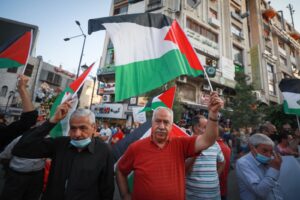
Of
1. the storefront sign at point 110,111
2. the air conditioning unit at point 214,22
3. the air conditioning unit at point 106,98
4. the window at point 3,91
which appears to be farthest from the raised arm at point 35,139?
the window at point 3,91

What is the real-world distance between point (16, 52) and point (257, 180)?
13.8 ft

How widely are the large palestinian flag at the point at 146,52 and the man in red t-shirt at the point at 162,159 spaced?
3.08 ft

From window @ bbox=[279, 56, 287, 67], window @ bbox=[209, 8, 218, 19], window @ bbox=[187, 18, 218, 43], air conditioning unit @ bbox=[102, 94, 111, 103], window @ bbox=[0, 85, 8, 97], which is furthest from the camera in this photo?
window @ bbox=[279, 56, 287, 67]

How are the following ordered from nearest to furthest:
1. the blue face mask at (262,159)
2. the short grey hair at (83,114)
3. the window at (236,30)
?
1. the short grey hair at (83,114)
2. the blue face mask at (262,159)
3. the window at (236,30)

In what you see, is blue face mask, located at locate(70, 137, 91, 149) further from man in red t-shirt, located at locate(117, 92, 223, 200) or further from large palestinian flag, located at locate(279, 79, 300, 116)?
large palestinian flag, located at locate(279, 79, 300, 116)

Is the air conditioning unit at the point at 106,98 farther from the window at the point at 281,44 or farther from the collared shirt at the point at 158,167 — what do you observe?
the window at the point at 281,44

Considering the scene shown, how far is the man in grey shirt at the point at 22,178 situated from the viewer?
2.95 meters

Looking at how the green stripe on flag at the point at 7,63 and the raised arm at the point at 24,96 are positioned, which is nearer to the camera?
the raised arm at the point at 24,96

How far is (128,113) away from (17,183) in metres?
18.1

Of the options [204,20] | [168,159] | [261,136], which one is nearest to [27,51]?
[168,159]

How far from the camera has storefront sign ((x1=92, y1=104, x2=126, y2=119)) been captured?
Result: 70.3 ft

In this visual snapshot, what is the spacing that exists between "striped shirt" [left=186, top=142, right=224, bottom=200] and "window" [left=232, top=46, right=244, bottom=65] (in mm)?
27608

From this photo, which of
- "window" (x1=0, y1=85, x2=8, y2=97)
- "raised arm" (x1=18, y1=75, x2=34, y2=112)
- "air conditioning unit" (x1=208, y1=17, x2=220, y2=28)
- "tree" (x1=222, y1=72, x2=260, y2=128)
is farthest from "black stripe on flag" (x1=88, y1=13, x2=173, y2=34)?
"window" (x1=0, y1=85, x2=8, y2=97)

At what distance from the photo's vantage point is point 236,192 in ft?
17.3
